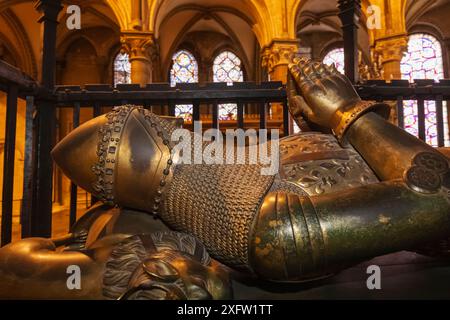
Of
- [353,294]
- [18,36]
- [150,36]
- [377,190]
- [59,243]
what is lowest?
[353,294]

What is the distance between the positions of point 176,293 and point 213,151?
45cm

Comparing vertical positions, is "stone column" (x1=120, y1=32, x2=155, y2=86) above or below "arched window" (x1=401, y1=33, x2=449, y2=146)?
below

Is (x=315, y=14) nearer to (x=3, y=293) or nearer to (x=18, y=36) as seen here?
(x=18, y=36)

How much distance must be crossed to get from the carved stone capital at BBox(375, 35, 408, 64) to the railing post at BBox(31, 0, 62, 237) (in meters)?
8.78

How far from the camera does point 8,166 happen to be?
1.57 m

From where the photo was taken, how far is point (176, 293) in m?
0.76

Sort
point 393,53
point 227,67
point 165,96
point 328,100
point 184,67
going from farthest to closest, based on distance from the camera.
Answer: point 227,67
point 184,67
point 393,53
point 165,96
point 328,100

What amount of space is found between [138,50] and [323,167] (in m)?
8.39

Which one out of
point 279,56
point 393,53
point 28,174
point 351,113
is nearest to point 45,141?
point 28,174

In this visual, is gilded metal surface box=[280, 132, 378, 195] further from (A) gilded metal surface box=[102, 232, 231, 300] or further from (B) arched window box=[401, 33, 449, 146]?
(B) arched window box=[401, 33, 449, 146]

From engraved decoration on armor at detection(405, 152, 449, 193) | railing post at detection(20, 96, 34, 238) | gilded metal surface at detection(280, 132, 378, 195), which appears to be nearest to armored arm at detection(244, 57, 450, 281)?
engraved decoration on armor at detection(405, 152, 449, 193)

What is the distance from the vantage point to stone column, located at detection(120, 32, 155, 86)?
8711 millimetres

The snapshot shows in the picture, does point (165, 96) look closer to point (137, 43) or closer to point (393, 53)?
point (137, 43)
